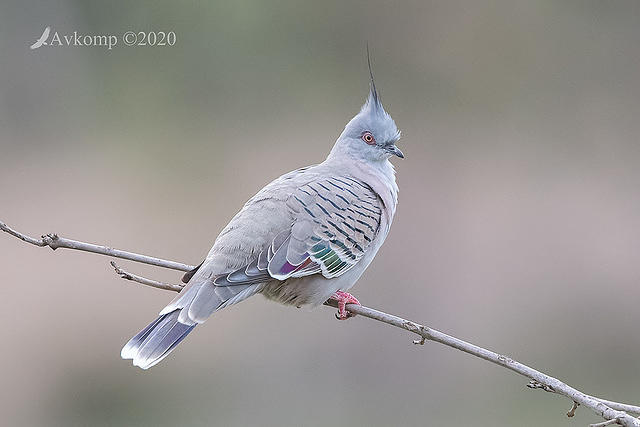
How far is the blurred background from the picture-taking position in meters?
8.39

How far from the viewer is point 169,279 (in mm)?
9133

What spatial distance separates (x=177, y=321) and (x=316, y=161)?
662 cm

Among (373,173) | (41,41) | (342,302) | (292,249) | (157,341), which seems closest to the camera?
(157,341)

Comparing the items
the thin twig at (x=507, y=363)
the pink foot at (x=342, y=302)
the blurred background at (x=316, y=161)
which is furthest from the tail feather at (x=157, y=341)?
the blurred background at (x=316, y=161)

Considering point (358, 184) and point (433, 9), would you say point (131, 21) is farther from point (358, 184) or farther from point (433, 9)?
point (358, 184)

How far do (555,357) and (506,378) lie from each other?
2.08ft

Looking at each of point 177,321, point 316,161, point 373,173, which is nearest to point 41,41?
point 316,161

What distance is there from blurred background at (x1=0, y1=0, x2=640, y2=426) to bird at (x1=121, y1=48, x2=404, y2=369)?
4032 millimetres

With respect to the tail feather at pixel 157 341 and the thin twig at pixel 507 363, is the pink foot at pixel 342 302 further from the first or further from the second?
the tail feather at pixel 157 341

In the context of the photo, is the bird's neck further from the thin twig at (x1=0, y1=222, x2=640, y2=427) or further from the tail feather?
the tail feather

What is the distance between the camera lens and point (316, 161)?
33.7 ft

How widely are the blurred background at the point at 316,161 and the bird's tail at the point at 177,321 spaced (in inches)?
175

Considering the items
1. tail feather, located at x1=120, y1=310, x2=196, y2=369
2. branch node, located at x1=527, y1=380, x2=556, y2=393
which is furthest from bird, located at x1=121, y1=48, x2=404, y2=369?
branch node, located at x1=527, y1=380, x2=556, y2=393

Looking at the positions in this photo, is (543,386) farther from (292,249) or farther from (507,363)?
(292,249)
